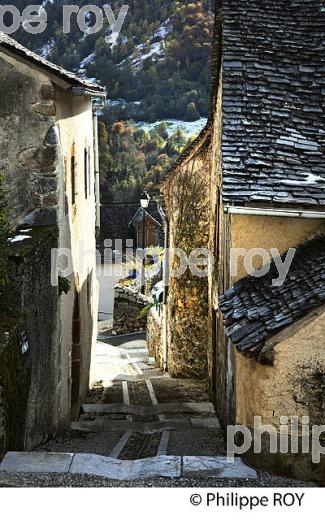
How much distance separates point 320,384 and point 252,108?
3.74 m

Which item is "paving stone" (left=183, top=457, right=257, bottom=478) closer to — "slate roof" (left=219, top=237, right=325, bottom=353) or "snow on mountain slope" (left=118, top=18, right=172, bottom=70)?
"slate roof" (left=219, top=237, right=325, bottom=353)

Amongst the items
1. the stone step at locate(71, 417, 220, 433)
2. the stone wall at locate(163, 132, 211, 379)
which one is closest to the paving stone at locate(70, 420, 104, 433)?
the stone step at locate(71, 417, 220, 433)

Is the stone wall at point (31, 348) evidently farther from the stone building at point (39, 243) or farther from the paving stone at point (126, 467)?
the paving stone at point (126, 467)

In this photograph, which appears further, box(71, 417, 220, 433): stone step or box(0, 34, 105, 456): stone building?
box(71, 417, 220, 433): stone step

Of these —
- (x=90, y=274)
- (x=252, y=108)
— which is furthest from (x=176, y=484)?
(x=90, y=274)

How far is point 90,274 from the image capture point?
49.8ft

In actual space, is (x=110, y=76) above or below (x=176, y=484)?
above

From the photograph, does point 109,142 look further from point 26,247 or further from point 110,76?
point 26,247

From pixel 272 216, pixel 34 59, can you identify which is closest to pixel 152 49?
pixel 34 59

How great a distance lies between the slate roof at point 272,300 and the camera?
274 inches

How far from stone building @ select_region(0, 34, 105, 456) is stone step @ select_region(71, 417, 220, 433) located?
0.34 m

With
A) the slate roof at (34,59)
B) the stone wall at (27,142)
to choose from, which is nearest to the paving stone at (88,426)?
the stone wall at (27,142)

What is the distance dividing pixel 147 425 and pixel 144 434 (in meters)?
0.68

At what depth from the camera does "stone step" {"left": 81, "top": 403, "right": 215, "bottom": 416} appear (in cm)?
1159
